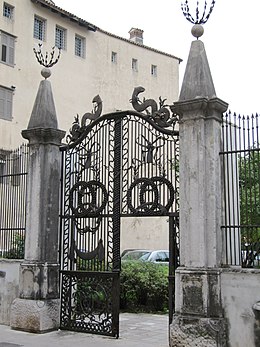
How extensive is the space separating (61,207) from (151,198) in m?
2.35

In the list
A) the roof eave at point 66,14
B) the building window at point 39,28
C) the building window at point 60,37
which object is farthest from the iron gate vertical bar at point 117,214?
the building window at point 60,37

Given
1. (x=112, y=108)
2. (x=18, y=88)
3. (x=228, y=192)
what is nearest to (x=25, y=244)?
(x=228, y=192)

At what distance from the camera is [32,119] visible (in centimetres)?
1135

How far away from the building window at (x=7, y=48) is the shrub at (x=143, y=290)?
13.1 meters

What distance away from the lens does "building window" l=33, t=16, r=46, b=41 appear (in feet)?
81.6

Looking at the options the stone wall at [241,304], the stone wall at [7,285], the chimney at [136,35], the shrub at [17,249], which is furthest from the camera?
the chimney at [136,35]

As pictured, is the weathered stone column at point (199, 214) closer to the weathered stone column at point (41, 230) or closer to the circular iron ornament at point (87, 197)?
the circular iron ornament at point (87, 197)

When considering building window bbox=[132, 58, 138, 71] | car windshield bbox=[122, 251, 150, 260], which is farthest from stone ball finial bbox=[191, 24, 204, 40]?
building window bbox=[132, 58, 138, 71]

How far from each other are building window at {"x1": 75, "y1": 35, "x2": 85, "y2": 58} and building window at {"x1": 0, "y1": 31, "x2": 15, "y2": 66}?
14.1ft

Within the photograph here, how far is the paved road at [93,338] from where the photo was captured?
9.23 metres

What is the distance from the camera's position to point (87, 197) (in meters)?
10.8

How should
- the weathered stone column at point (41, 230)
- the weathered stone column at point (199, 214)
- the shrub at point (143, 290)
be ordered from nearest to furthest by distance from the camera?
the weathered stone column at point (199, 214), the weathered stone column at point (41, 230), the shrub at point (143, 290)

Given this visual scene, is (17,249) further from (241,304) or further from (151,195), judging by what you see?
(241,304)

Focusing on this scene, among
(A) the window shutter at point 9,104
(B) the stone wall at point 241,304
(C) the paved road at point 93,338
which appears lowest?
(C) the paved road at point 93,338
